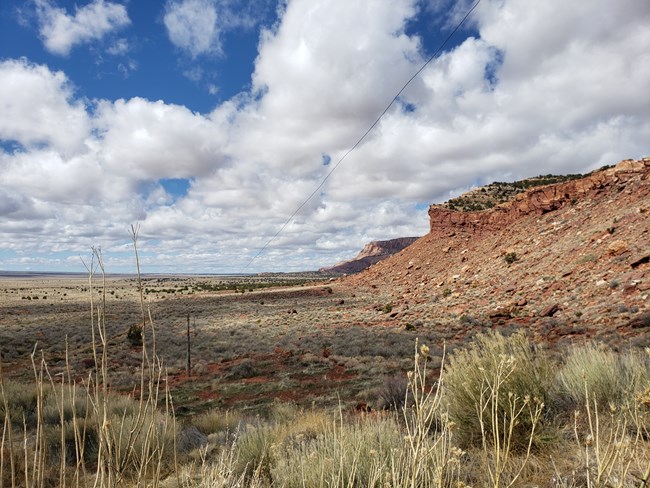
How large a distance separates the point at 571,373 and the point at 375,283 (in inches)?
1583

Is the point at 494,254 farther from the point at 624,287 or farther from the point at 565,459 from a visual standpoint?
the point at 565,459

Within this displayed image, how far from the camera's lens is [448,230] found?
1807 inches

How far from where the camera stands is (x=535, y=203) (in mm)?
35656

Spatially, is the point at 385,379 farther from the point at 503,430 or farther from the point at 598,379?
the point at 503,430

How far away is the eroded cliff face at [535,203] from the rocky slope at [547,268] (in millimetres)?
96

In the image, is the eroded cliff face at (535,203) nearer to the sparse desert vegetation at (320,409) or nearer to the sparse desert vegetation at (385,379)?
the sparse desert vegetation at (385,379)

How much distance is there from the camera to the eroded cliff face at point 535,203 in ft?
97.1

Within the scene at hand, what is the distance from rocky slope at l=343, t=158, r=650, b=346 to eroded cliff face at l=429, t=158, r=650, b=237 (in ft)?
0.31

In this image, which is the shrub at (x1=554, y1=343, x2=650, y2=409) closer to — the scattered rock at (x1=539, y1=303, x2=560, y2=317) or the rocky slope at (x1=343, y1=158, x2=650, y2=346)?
the rocky slope at (x1=343, y1=158, x2=650, y2=346)

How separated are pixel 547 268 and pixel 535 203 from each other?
1422 centimetres

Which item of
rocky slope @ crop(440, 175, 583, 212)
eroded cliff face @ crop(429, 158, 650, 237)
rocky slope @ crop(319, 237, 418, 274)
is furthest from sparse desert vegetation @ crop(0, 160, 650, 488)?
rocky slope @ crop(319, 237, 418, 274)

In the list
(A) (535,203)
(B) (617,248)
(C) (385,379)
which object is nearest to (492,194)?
(A) (535,203)

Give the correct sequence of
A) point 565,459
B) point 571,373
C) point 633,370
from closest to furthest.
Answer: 1. point 565,459
2. point 633,370
3. point 571,373

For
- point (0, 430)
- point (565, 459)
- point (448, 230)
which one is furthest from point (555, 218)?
point (0, 430)
